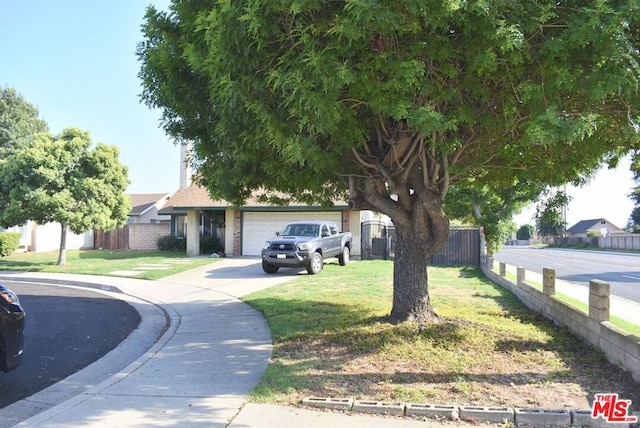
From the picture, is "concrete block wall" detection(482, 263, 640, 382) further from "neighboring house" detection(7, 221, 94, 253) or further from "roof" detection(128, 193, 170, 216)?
"roof" detection(128, 193, 170, 216)

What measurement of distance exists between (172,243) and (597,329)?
25659 millimetres

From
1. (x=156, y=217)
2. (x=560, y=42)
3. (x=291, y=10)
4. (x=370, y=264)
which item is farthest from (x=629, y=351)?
(x=156, y=217)

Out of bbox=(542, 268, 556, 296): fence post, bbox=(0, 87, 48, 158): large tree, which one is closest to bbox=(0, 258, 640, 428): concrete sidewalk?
bbox=(542, 268, 556, 296): fence post

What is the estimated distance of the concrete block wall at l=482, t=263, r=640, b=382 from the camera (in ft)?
17.1

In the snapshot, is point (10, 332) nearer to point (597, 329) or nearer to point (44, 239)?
point (597, 329)

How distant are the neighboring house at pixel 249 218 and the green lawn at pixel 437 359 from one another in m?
13.5

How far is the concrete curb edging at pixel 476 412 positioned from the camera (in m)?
4.15

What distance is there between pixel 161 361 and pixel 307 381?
2.27 meters

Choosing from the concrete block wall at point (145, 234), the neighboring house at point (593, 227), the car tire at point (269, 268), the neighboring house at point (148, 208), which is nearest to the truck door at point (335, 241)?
the car tire at point (269, 268)

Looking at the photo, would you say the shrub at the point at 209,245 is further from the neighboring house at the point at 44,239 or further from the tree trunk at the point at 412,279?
the tree trunk at the point at 412,279

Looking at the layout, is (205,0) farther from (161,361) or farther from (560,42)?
(161,361)

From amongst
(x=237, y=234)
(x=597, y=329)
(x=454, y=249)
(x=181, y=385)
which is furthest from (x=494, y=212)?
(x=181, y=385)

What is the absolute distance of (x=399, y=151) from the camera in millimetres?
6770

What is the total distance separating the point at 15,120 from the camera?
42438mm
